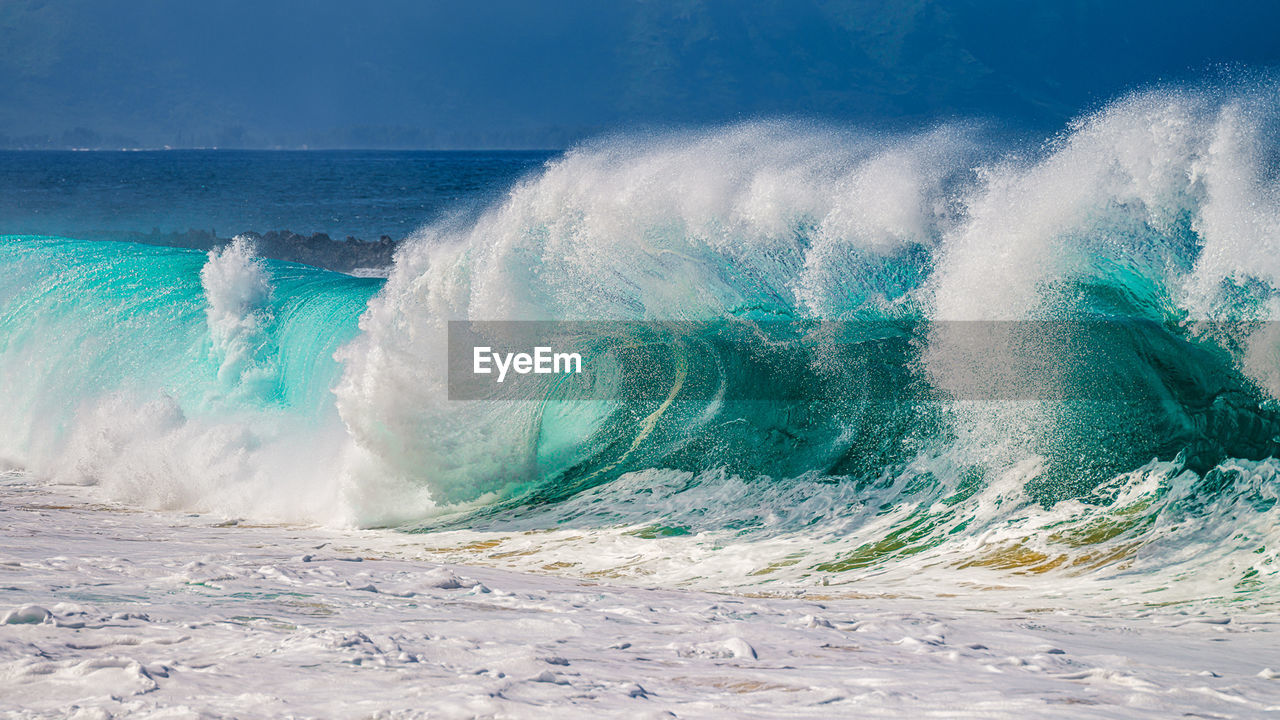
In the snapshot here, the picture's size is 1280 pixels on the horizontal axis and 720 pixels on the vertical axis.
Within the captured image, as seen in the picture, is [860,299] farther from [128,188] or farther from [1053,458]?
[128,188]

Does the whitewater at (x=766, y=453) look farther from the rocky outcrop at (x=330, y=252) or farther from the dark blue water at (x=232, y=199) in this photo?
the dark blue water at (x=232, y=199)

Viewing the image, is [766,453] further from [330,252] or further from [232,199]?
[232,199]

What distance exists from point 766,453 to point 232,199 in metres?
50.3

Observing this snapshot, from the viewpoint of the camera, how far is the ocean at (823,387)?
6055 mm

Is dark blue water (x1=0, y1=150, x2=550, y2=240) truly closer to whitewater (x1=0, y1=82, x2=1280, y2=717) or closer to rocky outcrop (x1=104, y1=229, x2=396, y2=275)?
rocky outcrop (x1=104, y1=229, x2=396, y2=275)

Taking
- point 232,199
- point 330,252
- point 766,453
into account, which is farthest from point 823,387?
point 232,199

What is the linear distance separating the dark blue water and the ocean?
2662 cm

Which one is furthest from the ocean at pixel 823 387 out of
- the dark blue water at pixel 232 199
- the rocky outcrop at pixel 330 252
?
the dark blue water at pixel 232 199

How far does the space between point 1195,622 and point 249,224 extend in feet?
145

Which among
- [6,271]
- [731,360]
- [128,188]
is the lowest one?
[731,360]

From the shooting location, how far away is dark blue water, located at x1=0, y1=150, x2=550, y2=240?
42.9 metres

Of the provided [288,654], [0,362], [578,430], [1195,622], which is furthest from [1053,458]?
[0,362]

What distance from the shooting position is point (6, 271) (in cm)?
1330

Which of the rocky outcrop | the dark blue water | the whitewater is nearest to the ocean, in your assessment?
the whitewater
